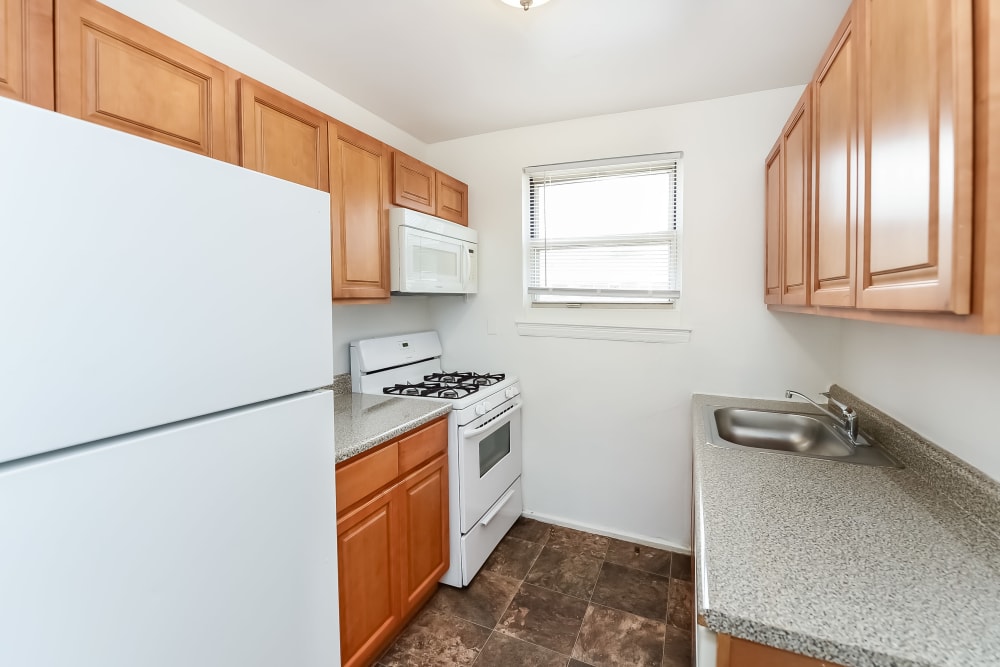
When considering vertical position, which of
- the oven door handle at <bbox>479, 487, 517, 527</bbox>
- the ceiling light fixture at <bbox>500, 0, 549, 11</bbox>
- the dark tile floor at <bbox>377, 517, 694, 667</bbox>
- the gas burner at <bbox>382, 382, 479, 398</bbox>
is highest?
the ceiling light fixture at <bbox>500, 0, 549, 11</bbox>

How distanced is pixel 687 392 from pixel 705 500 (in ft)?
4.60

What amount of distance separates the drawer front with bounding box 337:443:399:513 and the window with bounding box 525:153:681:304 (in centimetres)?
148

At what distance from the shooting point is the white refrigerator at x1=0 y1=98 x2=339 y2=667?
26.0 inches

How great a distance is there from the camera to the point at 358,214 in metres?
1.99

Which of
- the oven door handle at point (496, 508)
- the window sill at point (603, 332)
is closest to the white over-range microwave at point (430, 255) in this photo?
the window sill at point (603, 332)

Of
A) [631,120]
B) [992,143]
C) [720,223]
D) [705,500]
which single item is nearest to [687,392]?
[720,223]

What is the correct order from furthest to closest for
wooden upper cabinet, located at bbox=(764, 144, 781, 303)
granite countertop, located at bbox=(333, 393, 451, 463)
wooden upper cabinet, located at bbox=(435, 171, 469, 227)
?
wooden upper cabinet, located at bbox=(435, 171, 469, 227), wooden upper cabinet, located at bbox=(764, 144, 781, 303), granite countertop, located at bbox=(333, 393, 451, 463)

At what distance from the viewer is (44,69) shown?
1.03 metres

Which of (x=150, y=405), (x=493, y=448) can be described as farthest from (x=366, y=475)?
(x=493, y=448)

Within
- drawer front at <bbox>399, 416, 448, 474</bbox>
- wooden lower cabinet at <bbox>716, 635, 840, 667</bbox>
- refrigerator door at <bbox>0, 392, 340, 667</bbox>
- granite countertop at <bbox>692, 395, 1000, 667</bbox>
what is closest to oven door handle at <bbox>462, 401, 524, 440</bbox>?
drawer front at <bbox>399, 416, 448, 474</bbox>

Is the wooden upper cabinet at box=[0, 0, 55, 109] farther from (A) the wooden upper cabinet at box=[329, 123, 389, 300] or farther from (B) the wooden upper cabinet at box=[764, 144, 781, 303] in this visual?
(B) the wooden upper cabinet at box=[764, 144, 781, 303]

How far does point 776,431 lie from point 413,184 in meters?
2.21

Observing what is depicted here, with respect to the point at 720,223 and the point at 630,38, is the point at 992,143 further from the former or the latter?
the point at 720,223

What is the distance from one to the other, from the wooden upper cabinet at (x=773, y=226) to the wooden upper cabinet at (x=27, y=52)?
2436 mm
